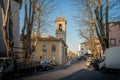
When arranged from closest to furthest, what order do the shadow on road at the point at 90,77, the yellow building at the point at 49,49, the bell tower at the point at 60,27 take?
the shadow on road at the point at 90,77 → the yellow building at the point at 49,49 → the bell tower at the point at 60,27

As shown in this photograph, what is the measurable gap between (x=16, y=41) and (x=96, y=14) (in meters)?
18.9

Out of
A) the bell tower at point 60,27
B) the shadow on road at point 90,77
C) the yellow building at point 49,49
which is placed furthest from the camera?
the bell tower at point 60,27

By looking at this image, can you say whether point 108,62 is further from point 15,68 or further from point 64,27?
point 64,27

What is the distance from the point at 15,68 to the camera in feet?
111

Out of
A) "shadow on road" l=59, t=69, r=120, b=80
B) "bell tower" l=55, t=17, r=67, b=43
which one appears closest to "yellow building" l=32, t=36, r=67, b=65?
"bell tower" l=55, t=17, r=67, b=43

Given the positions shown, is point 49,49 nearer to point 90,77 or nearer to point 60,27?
point 60,27

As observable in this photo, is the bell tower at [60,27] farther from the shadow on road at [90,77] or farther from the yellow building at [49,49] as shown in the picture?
the shadow on road at [90,77]

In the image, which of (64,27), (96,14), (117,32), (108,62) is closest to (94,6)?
(96,14)

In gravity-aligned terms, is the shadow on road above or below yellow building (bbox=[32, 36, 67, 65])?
below

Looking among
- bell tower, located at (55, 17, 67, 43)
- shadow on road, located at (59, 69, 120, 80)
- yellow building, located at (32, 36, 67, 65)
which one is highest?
bell tower, located at (55, 17, 67, 43)

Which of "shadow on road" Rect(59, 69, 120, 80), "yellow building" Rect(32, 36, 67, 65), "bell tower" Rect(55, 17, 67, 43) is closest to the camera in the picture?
"shadow on road" Rect(59, 69, 120, 80)

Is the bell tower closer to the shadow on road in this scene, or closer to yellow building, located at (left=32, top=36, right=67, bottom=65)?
yellow building, located at (left=32, top=36, right=67, bottom=65)

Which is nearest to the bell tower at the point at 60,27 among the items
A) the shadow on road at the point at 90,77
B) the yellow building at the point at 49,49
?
the yellow building at the point at 49,49

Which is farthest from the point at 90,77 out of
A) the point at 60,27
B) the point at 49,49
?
the point at 60,27
